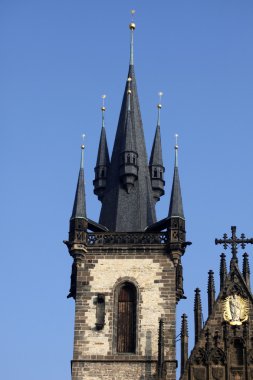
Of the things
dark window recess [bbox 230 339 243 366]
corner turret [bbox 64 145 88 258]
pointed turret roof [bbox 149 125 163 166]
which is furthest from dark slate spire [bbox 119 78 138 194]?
dark window recess [bbox 230 339 243 366]

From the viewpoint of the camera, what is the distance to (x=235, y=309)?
105ft

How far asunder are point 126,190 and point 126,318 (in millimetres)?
4529

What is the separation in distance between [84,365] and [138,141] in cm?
824

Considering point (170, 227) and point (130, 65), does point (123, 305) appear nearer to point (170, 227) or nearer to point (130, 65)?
point (170, 227)

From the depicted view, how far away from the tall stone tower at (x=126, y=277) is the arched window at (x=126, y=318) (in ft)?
0.09

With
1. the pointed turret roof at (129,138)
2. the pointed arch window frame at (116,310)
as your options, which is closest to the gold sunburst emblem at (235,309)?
the pointed arch window frame at (116,310)

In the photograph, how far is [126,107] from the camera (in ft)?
124

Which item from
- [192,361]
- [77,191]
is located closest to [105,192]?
[77,191]

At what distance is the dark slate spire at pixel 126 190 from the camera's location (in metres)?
34.9

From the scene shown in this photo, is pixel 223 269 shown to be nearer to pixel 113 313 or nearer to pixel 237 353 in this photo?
pixel 237 353

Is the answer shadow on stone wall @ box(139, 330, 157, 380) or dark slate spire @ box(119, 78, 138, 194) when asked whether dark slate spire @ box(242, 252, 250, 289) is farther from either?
dark slate spire @ box(119, 78, 138, 194)

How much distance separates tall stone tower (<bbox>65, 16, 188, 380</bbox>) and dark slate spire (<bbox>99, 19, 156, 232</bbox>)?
0.10 feet

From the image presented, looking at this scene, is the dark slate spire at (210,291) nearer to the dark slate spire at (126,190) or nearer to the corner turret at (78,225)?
the dark slate spire at (126,190)

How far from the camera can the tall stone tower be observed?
32.1 metres
